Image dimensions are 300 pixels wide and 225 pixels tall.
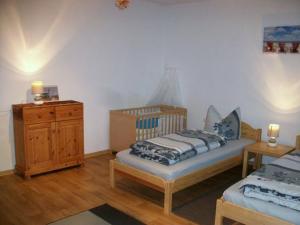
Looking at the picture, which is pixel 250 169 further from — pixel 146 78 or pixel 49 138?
pixel 49 138

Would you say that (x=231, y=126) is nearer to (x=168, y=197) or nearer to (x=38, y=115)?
(x=168, y=197)

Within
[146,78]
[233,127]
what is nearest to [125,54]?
[146,78]

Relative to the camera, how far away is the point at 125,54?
218 inches

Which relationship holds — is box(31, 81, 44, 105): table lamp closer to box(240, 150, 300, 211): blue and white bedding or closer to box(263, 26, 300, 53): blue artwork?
box(240, 150, 300, 211): blue and white bedding

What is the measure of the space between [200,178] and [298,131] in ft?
5.91

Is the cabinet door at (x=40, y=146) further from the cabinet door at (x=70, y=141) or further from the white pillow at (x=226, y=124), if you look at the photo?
the white pillow at (x=226, y=124)

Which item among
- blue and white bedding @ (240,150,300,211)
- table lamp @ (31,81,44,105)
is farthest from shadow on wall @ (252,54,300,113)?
table lamp @ (31,81,44,105)

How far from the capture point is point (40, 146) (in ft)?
13.8

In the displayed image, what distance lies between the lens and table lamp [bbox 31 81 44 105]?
420 centimetres

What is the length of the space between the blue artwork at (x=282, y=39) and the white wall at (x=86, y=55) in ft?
7.19

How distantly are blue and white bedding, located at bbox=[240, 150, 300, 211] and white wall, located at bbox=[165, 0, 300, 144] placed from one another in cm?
162

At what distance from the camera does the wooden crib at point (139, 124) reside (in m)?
4.98

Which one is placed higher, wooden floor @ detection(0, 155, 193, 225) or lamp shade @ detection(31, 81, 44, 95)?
lamp shade @ detection(31, 81, 44, 95)

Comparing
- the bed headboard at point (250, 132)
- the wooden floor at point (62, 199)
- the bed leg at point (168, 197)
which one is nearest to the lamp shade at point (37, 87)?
the wooden floor at point (62, 199)
